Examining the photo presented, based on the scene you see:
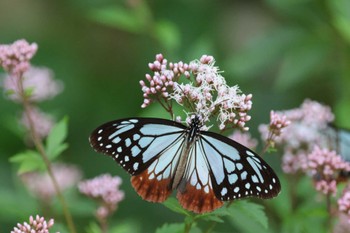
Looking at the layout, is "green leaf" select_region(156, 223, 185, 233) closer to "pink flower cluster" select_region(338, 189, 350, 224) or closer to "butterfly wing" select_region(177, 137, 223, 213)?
"butterfly wing" select_region(177, 137, 223, 213)

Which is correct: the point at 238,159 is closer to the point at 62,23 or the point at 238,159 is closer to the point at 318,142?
the point at 318,142

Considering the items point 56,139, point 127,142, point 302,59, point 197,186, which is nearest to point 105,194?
point 56,139

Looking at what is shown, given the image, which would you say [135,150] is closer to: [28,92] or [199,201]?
[199,201]

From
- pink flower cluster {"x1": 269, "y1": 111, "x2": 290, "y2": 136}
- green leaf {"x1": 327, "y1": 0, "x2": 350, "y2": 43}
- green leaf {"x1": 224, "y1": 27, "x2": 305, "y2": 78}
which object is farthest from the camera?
green leaf {"x1": 224, "y1": 27, "x2": 305, "y2": 78}

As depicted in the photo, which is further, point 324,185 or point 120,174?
point 120,174

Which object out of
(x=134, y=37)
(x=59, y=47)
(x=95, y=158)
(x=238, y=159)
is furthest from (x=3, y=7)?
(x=238, y=159)

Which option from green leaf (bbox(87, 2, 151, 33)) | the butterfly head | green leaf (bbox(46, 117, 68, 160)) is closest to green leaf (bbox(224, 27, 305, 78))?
green leaf (bbox(87, 2, 151, 33))

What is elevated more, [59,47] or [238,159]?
[59,47]
